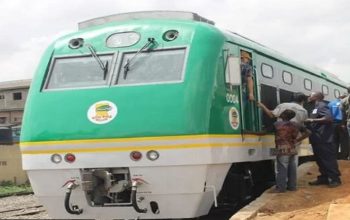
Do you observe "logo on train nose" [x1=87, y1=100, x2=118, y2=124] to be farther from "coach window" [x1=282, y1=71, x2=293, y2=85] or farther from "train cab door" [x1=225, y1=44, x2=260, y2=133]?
"coach window" [x1=282, y1=71, x2=293, y2=85]

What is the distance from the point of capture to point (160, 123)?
23.7 ft

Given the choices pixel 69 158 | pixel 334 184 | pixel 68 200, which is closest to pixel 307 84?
pixel 334 184

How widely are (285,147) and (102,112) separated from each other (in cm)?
303

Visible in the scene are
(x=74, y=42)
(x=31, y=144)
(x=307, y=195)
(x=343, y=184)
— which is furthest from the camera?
(x=343, y=184)

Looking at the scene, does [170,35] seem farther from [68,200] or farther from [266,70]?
[68,200]

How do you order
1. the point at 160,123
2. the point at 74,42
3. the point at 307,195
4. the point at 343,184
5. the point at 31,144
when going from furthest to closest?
1. the point at 343,184
2. the point at 307,195
3. the point at 74,42
4. the point at 31,144
5. the point at 160,123

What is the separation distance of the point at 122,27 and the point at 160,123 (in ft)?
5.64

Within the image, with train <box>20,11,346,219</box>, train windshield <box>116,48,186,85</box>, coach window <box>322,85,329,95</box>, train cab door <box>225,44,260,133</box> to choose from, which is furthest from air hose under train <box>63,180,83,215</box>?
coach window <box>322,85,329,95</box>

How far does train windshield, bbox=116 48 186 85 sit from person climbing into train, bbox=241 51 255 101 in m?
1.34

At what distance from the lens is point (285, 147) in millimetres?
8891

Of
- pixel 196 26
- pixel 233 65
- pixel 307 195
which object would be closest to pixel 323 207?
pixel 307 195

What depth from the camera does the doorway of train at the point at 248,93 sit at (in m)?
8.49

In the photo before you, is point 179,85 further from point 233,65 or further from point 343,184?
point 343,184

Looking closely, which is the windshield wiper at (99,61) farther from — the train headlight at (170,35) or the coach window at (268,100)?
the coach window at (268,100)
